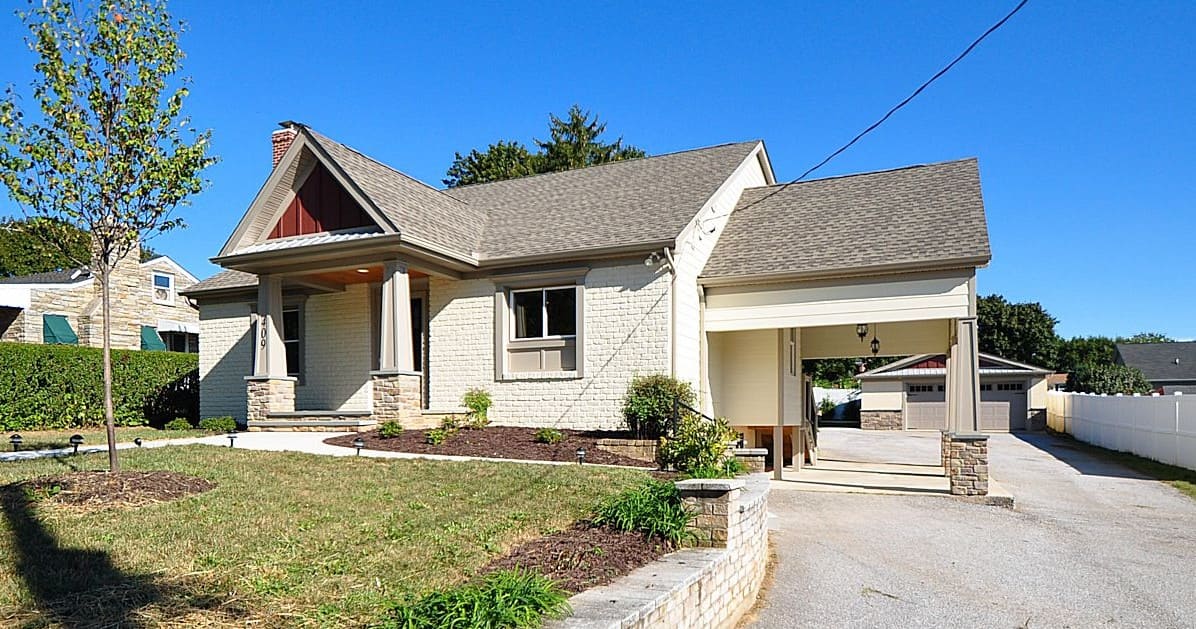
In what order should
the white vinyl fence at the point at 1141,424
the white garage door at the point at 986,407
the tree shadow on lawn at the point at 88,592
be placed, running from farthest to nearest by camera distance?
the white garage door at the point at 986,407, the white vinyl fence at the point at 1141,424, the tree shadow on lawn at the point at 88,592

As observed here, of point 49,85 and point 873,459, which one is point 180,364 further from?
point 873,459

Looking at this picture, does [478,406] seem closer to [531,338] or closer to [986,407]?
[531,338]

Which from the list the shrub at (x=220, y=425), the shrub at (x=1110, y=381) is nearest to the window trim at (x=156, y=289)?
the shrub at (x=220, y=425)

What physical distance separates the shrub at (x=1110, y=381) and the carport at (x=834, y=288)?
74.9 ft

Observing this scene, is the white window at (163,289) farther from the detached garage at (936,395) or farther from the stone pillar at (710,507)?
the stone pillar at (710,507)

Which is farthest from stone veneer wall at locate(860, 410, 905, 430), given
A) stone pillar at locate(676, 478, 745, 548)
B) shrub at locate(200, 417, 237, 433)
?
stone pillar at locate(676, 478, 745, 548)

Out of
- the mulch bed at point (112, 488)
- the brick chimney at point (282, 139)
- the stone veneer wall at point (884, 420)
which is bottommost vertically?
the stone veneer wall at point (884, 420)

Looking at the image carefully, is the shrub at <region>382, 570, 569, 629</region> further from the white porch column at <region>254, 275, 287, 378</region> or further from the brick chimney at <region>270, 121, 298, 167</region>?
the brick chimney at <region>270, 121, 298, 167</region>

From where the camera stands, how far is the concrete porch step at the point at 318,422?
16047 mm

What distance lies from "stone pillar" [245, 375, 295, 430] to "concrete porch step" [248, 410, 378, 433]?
0.33 ft

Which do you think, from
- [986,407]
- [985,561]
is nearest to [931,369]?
[986,407]

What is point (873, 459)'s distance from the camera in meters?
21.9

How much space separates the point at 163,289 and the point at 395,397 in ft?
80.4

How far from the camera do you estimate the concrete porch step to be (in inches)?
632
